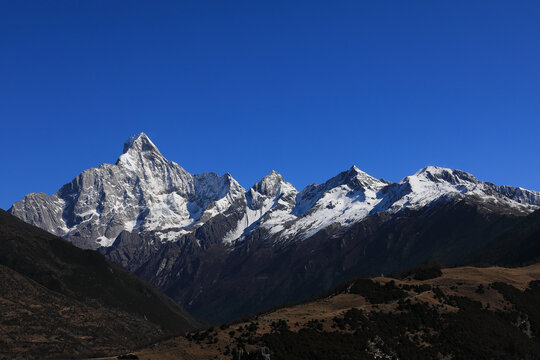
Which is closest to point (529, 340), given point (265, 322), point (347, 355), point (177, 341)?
point (347, 355)

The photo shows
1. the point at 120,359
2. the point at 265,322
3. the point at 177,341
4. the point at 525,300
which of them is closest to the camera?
the point at 120,359

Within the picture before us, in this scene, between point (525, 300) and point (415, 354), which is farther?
point (525, 300)

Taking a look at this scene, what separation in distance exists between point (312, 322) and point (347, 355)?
57.6 ft

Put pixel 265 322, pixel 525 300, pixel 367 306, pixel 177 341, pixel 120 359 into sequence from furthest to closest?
pixel 525 300 → pixel 367 306 → pixel 265 322 → pixel 177 341 → pixel 120 359

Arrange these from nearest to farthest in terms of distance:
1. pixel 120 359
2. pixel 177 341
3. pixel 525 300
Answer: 1. pixel 120 359
2. pixel 177 341
3. pixel 525 300

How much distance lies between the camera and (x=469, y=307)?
17700 centimetres

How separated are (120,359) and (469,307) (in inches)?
4009

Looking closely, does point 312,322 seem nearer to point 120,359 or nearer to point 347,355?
point 347,355

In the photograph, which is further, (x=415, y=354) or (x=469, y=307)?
(x=469, y=307)

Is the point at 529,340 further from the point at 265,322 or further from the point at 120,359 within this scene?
the point at 120,359

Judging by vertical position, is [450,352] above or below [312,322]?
below

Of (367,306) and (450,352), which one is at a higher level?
(367,306)

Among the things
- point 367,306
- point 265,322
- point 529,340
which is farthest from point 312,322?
point 529,340

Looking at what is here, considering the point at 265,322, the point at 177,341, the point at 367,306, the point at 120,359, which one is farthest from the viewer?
the point at 367,306
